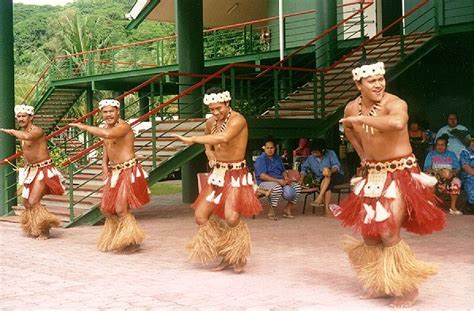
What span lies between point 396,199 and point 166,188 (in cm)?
1231

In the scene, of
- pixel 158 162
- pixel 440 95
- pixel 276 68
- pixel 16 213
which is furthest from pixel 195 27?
pixel 440 95

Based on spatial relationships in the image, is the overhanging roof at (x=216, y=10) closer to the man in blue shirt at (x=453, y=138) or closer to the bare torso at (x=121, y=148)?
the man in blue shirt at (x=453, y=138)

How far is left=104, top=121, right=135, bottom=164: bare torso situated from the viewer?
24.7 feet

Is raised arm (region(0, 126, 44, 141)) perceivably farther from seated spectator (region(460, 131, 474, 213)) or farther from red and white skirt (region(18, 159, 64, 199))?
seated spectator (region(460, 131, 474, 213))

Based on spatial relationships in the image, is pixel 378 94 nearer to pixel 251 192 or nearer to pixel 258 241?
pixel 251 192

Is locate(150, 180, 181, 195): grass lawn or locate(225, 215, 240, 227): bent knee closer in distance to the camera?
locate(225, 215, 240, 227): bent knee

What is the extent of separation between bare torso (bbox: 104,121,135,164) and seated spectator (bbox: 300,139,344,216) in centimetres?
381

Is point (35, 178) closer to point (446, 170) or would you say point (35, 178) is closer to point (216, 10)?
point (446, 170)

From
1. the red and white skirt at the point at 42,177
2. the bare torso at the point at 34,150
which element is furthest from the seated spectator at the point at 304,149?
the bare torso at the point at 34,150

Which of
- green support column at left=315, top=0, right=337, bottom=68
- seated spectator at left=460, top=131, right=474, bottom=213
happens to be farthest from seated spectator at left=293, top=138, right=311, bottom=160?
seated spectator at left=460, top=131, right=474, bottom=213

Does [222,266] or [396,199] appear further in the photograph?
[222,266]

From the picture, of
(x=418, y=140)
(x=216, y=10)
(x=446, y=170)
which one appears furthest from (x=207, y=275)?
(x=216, y=10)

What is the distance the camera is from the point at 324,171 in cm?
1037

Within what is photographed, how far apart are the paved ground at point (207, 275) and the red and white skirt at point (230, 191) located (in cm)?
61
